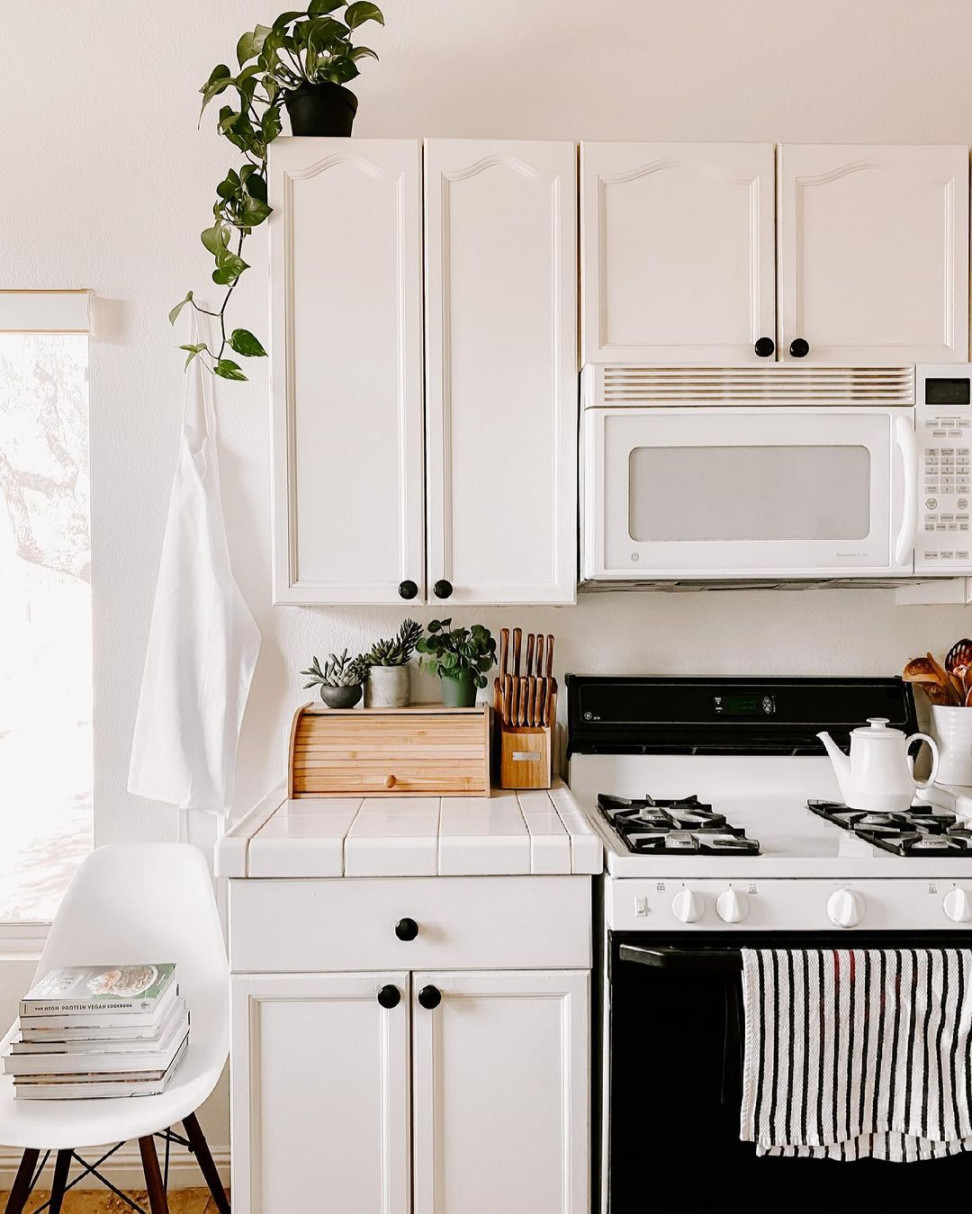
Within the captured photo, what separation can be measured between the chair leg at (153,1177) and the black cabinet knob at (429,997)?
1.73ft

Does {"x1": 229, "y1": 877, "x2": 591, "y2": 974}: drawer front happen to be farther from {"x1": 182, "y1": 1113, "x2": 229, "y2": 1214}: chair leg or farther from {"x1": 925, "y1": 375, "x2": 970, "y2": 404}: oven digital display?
{"x1": 925, "y1": 375, "x2": 970, "y2": 404}: oven digital display

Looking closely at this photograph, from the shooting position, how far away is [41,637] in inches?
88.1

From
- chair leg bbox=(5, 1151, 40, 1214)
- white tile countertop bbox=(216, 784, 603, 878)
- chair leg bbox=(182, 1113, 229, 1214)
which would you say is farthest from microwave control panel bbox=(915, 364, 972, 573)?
chair leg bbox=(5, 1151, 40, 1214)

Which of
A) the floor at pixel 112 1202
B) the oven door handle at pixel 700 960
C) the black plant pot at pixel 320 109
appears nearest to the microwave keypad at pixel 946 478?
the oven door handle at pixel 700 960

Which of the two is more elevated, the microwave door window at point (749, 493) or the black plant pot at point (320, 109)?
the black plant pot at point (320, 109)

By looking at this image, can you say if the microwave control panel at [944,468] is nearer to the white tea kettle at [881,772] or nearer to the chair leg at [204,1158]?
the white tea kettle at [881,772]

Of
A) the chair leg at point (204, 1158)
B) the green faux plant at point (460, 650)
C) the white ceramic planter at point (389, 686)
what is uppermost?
the green faux plant at point (460, 650)

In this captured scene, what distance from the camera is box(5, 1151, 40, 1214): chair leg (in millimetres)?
1633

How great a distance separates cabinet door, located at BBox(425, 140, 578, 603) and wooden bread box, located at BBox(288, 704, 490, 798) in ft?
0.96

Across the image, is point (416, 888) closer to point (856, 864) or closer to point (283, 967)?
point (283, 967)

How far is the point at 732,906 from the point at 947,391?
A: 1.08m

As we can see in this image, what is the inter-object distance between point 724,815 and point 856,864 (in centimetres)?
35

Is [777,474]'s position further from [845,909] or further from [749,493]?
[845,909]

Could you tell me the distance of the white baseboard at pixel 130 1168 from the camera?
6.95 feet
